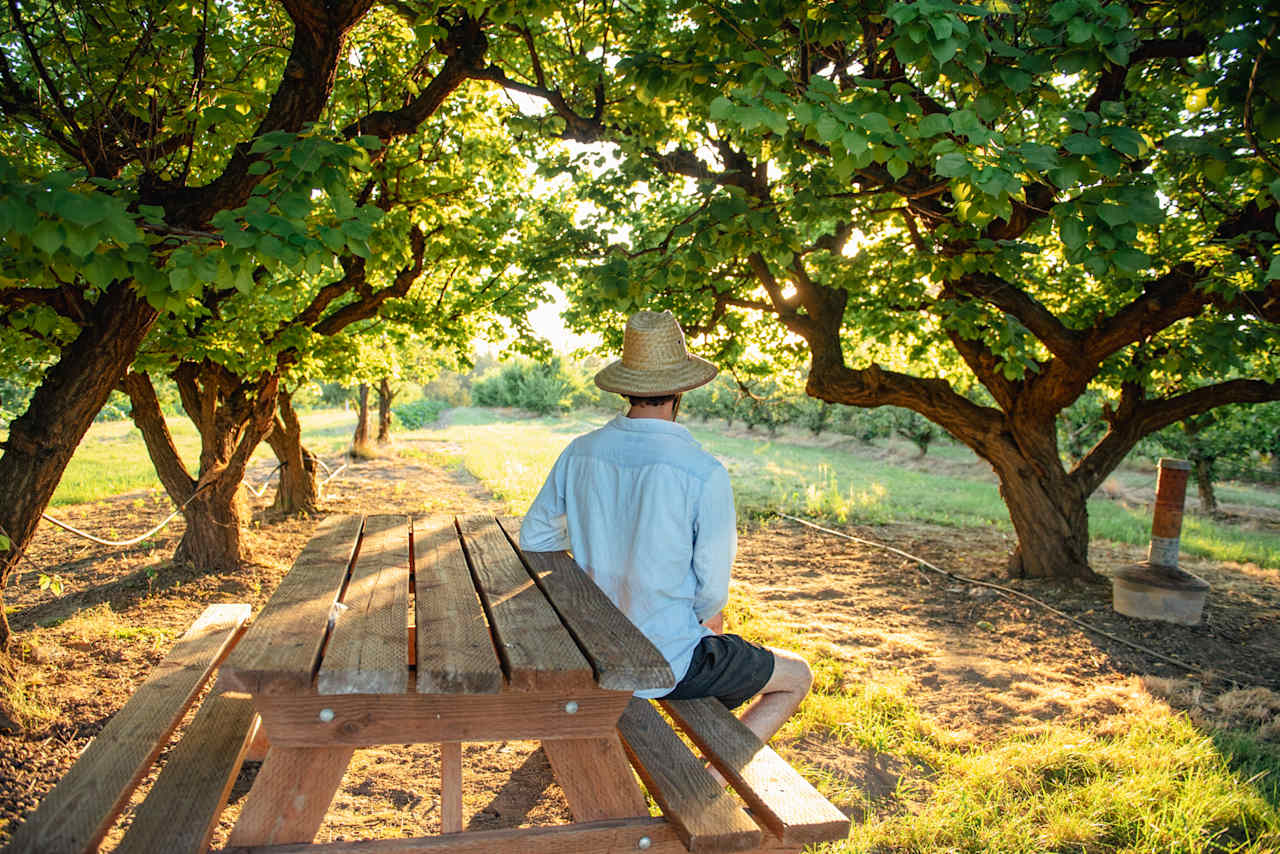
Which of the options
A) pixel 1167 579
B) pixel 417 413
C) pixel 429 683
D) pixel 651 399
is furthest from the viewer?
pixel 417 413

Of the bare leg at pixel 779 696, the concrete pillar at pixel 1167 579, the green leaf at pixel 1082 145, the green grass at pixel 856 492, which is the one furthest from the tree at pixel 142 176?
the green grass at pixel 856 492

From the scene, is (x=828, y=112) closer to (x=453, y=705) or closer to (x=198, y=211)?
(x=453, y=705)

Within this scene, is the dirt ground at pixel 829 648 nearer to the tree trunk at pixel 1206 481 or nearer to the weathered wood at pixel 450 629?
the weathered wood at pixel 450 629

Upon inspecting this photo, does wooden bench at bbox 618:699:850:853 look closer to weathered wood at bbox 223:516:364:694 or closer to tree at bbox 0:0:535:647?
weathered wood at bbox 223:516:364:694

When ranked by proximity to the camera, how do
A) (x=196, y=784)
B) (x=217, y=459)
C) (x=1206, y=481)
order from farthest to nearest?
(x=1206, y=481), (x=217, y=459), (x=196, y=784)

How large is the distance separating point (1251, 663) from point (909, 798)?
4164 millimetres

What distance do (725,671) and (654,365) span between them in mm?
1120

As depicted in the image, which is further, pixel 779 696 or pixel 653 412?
pixel 779 696

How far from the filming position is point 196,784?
2244 mm

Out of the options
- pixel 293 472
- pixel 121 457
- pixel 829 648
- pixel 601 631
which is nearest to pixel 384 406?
pixel 121 457

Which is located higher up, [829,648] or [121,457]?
[829,648]

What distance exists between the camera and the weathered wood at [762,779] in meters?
1.96

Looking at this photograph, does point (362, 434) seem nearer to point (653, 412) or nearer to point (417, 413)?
point (653, 412)

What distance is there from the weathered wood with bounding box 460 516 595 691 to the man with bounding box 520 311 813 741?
1.02 ft
